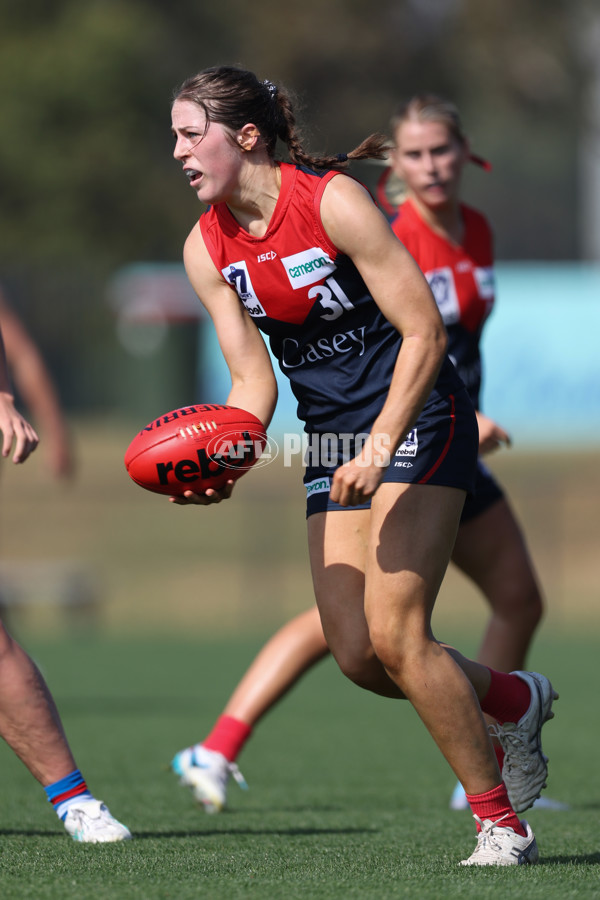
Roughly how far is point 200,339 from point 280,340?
17.5 m

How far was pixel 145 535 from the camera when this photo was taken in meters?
18.9

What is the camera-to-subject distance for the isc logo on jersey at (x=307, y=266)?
12.7 feet

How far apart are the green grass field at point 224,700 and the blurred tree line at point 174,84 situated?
20.8 ft

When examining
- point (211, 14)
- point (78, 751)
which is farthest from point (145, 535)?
point (211, 14)

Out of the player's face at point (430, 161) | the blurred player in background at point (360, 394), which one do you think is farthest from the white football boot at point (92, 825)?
the player's face at point (430, 161)

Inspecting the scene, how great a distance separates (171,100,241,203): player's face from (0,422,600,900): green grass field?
1821mm

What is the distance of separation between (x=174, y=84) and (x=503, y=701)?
28961 mm

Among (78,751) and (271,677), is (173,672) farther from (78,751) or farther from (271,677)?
(271,677)

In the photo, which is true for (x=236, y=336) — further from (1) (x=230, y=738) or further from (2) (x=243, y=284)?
(1) (x=230, y=738)

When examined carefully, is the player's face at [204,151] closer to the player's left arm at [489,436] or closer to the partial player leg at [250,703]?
the player's left arm at [489,436]

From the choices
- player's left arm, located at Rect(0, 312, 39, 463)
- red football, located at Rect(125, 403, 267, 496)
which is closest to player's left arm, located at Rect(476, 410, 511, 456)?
red football, located at Rect(125, 403, 267, 496)

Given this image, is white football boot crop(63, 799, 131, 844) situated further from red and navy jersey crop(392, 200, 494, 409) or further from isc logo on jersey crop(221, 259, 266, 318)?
red and navy jersey crop(392, 200, 494, 409)

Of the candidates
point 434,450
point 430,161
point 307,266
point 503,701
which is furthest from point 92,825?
point 430,161

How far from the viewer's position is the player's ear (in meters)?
3.91
